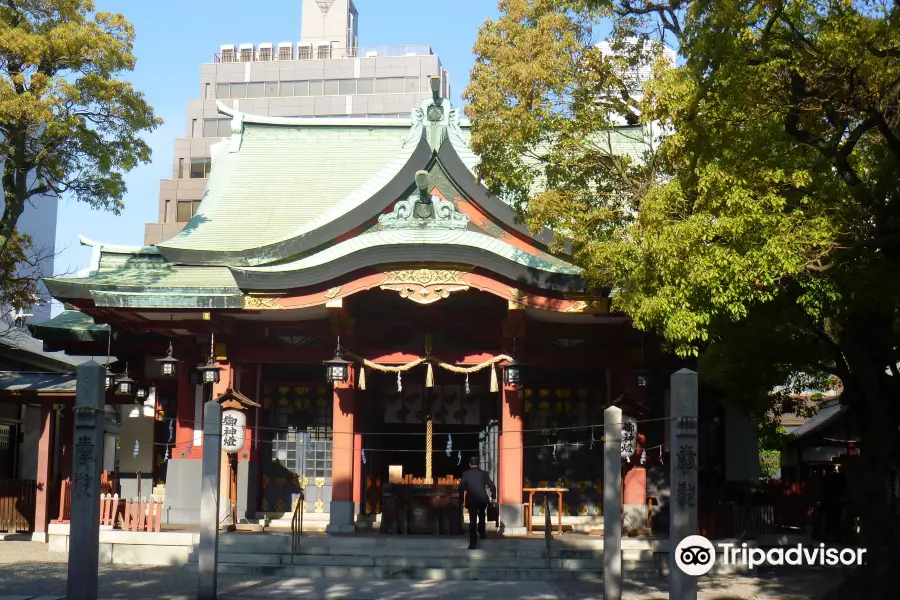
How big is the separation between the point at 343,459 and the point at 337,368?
5.46 feet

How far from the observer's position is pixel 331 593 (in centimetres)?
1384

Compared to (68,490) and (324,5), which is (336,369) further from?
(324,5)

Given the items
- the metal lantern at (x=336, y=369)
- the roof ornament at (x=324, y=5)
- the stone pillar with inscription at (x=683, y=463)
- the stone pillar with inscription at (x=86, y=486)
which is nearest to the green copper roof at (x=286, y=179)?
the metal lantern at (x=336, y=369)

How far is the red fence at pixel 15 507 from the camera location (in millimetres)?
19938

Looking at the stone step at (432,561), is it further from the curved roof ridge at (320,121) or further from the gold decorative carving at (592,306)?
the curved roof ridge at (320,121)

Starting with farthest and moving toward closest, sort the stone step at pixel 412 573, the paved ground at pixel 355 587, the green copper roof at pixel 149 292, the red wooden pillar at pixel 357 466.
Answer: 1. the red wooden pillar at pixel 357 466
2. the green copper roof at pixel 149 292
3. the stone step at pixel 412 573
4. the paved ground at pixel 355 587

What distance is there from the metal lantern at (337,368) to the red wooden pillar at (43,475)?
5.86m

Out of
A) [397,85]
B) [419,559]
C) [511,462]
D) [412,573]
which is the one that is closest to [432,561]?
[419,559]

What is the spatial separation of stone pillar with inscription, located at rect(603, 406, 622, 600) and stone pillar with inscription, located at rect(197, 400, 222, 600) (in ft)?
16.7

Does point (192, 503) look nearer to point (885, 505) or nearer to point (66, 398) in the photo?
point (66, 398)

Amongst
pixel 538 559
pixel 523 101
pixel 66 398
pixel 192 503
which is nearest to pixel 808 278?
pixel 523 101

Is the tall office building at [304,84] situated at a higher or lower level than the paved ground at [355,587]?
higher

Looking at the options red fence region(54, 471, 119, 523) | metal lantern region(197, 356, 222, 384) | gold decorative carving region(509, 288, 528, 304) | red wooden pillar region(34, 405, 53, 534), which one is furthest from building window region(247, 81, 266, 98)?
gold decorative carving region(509, 288, 528, 304)

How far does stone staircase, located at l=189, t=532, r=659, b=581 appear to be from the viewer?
15.6 m
